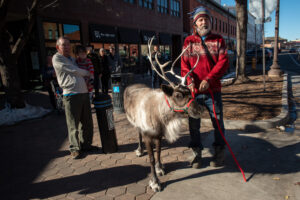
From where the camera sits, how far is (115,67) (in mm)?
10289

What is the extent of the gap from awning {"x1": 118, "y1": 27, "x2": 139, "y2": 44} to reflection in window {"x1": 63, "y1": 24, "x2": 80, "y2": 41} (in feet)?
13.9

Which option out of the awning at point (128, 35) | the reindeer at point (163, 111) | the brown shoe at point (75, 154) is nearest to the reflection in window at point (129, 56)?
the awning at point (128, 35)

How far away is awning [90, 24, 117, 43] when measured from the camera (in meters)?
15.5

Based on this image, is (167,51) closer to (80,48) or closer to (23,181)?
(80,48)

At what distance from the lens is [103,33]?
16438mm

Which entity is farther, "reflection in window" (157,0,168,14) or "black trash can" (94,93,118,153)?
"reflection in window" (157,0,168,14)

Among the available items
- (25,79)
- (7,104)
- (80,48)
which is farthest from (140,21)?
(80,48)

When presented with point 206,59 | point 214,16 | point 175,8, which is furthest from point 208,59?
point 214,16

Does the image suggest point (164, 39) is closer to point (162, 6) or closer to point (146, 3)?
point (162, 6)

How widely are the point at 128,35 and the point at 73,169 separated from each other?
16.7 metres

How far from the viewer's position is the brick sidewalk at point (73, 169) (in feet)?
10.7

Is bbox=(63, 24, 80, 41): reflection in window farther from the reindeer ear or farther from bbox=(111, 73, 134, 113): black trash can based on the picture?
the reindeer ear

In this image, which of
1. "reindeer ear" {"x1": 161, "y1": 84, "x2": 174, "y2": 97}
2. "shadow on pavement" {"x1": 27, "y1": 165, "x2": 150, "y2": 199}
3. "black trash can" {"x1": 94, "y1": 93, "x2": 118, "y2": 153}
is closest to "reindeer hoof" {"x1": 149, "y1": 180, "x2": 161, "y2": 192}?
"shadow on pavement" {"x1": 27, "y1": 165, "x2": 150, "y2": 199}

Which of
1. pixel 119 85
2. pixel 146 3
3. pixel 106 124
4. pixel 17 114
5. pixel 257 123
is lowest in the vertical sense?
pixel 257 123
